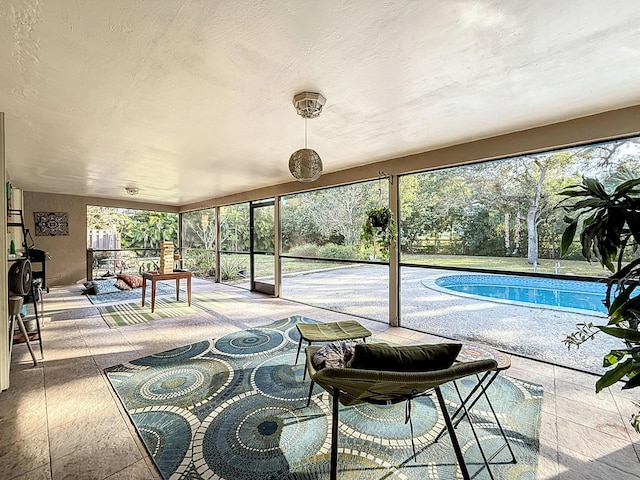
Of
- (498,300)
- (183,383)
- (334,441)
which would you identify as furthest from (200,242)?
(334,441)

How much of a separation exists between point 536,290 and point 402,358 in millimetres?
4289

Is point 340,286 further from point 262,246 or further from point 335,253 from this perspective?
point 262,246

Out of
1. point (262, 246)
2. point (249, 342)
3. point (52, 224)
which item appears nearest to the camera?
point (249, 342)

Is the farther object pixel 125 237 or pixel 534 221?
pixel 125 237

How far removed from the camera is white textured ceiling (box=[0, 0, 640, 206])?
147 centimetres

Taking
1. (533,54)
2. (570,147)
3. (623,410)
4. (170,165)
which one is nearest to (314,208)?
(170,165)

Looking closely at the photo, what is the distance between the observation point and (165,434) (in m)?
1.90

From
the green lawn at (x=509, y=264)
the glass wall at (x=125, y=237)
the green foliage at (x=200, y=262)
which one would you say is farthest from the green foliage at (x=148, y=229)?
the green lawn at (x=509, y=264)

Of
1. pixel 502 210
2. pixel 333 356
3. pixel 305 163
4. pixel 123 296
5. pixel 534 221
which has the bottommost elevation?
pixel 123 296

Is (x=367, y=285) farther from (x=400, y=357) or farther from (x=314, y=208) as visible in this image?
(x=400, y=357)

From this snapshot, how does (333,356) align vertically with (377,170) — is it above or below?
below

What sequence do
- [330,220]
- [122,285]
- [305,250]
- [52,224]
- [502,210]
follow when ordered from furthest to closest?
[52,224] < [122,285] < [305,250] < [330,220] < [502,210]

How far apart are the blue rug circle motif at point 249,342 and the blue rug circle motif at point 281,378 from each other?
332mm

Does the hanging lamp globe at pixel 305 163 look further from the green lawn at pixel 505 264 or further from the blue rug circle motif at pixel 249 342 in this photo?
the green lawn at pixel 505 264
